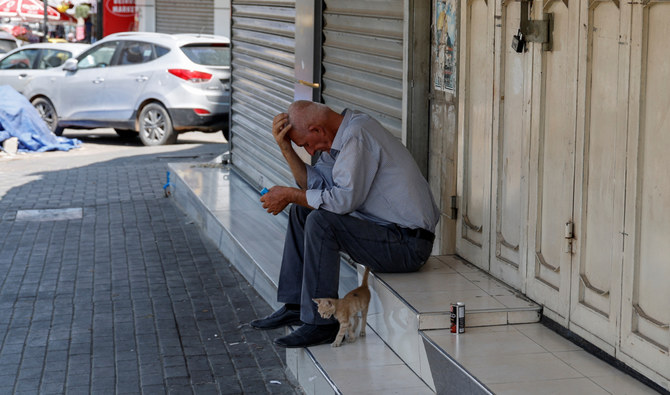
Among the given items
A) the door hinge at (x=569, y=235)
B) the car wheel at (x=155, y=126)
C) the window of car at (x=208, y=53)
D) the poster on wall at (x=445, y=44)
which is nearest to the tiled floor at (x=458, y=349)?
the door hinge at (x=569, y=235)

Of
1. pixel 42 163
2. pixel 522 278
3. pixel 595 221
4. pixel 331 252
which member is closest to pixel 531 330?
pixel 522 278

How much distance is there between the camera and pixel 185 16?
24625 mm

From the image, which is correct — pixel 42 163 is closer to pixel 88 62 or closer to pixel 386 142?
pixel 88 62

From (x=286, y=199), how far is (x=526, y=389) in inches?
66.4

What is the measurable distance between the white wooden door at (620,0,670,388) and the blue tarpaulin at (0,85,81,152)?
1201 cm

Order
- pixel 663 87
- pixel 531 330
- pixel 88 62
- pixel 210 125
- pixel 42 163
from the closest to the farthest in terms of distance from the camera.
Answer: pixel 663 87
pixel 531 330
pixel 42 163
pixel 210 125
pixel 88 62

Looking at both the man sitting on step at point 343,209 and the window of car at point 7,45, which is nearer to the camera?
the man sitting on step at point 343,209

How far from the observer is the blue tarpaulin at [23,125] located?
14211mm

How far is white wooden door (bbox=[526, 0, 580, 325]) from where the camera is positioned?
4.21 metres

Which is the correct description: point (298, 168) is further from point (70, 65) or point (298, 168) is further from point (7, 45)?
point (7, 45)

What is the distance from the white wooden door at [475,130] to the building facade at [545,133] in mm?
11

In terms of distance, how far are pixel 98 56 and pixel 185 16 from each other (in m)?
9.68

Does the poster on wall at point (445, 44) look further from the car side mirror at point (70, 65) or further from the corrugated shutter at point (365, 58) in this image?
the car side mirror at point (70, 65)

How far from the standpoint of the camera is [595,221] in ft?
13.2
